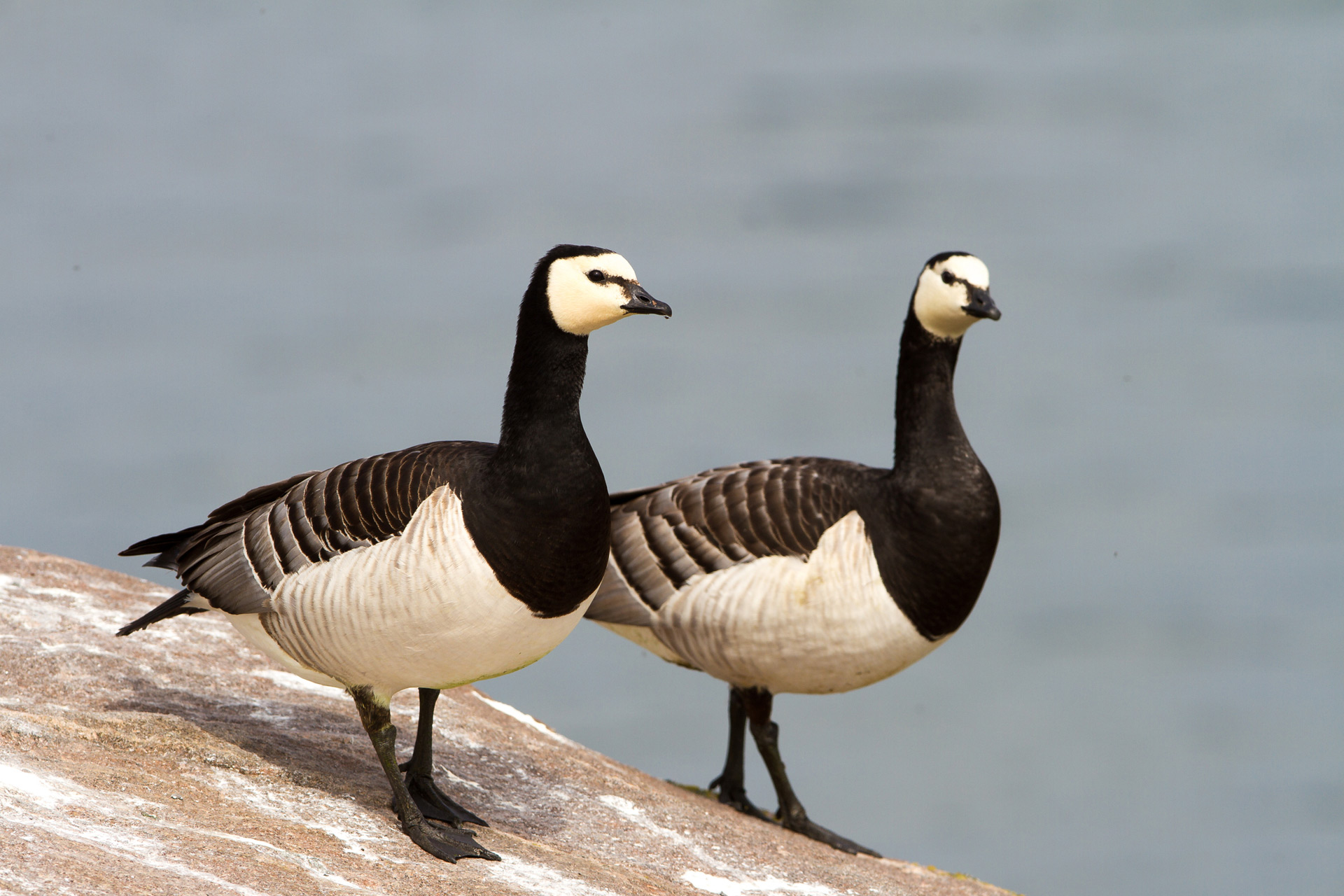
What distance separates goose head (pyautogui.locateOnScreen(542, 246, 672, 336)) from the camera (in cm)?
657

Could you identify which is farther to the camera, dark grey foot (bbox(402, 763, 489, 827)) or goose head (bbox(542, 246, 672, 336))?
dark grey foot (bbox(402, 763, 489, 827))

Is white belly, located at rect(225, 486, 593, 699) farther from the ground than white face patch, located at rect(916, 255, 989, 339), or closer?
closer

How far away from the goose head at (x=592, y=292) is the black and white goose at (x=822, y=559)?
113 inches

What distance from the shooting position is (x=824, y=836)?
9398mm

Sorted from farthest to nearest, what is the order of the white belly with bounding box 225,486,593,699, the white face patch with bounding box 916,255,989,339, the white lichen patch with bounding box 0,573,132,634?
the white face patch with bounding box 916,255,989,339
the white lichen patch with bounding box 0,573,132,634
the white belly with bounding box 225,486,593,699

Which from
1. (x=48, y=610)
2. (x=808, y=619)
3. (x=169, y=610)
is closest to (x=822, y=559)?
(x=808, y=619)

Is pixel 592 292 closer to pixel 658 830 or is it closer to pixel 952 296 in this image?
pixel 658 830

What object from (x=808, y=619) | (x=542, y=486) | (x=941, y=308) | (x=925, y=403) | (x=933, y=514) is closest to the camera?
(x=542, y=486)

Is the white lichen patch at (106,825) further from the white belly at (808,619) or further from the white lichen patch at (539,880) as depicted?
the white belly at (808,619)

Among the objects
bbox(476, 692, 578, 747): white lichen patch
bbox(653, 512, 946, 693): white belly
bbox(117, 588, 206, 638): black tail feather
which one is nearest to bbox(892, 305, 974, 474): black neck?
bbox(653, 512, 946, 693): white belly

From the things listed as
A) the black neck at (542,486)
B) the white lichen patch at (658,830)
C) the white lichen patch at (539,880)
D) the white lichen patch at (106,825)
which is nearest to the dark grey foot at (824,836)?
the white lichen patch at (658,830)

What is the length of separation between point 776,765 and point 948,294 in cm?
352

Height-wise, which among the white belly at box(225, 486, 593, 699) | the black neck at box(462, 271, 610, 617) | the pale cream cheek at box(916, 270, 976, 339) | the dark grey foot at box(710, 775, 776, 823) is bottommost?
the dark grey foot at box(710, 775, 776, 823)

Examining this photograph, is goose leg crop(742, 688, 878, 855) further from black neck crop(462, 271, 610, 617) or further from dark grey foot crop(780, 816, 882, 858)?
black neck crop(462, 271, 610, 617)
